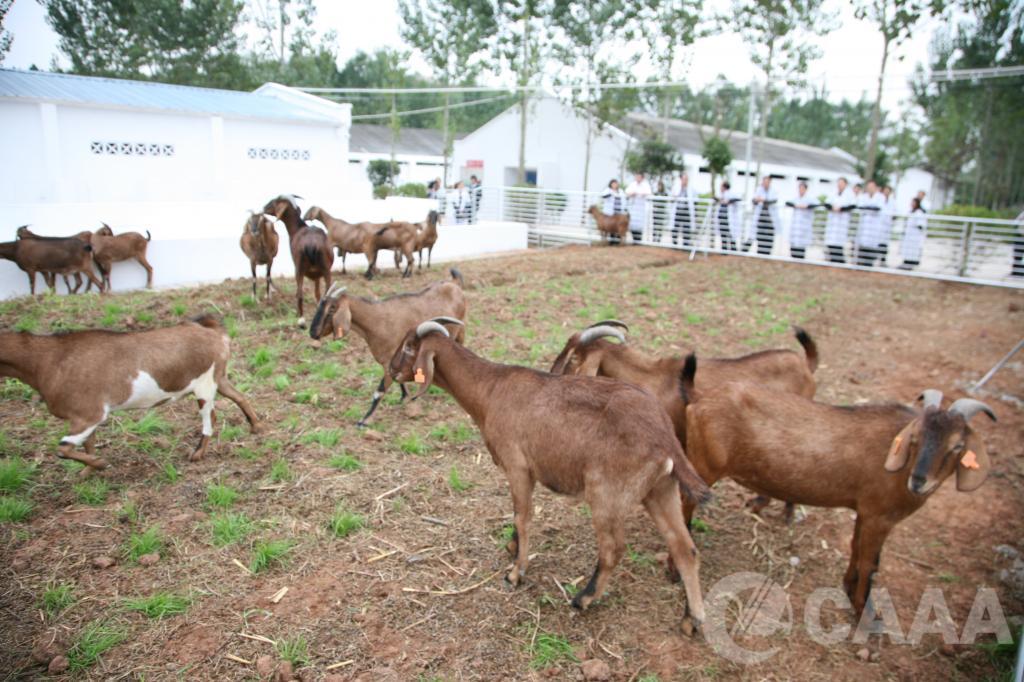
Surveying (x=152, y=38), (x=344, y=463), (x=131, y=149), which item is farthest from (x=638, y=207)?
(x=344, y=463)

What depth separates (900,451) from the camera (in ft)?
13.2

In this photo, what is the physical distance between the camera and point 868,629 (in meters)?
4.25

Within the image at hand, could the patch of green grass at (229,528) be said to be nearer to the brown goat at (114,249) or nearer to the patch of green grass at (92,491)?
the patch of green grass at (92,491)

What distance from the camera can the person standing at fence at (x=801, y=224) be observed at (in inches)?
679

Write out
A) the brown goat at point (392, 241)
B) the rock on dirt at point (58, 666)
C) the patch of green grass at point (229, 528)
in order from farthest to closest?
the brown goat at point (392, 241) < the patch of green grass at point (229, 528) < the rock on dirt at point (58, 666)

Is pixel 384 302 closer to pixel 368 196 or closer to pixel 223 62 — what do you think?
pixel 368 196

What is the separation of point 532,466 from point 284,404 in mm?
3483

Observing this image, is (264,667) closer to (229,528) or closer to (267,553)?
(267,553)

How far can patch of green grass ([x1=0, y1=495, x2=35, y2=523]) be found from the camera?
4660mm

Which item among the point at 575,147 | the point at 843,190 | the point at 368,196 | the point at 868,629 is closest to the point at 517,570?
the point at 868,629

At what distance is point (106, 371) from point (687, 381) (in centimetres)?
416

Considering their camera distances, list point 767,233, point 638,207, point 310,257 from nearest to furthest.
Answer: point 310,257 < point 767,233 < point 638,207

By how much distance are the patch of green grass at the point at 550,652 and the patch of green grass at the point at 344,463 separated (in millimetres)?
2325

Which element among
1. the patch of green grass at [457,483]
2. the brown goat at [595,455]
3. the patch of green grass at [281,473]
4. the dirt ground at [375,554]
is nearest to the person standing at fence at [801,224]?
the dirt ground at [375,554]
